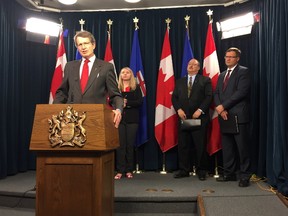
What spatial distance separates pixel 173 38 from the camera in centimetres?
489

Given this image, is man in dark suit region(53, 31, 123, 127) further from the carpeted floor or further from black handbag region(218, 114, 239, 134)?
black handbag region(218, 114, 239, 134)

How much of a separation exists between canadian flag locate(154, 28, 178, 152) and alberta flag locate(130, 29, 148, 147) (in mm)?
191

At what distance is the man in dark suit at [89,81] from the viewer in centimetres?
205

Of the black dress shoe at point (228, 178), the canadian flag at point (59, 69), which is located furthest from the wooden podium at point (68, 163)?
the canadian flag at point (59, 69)

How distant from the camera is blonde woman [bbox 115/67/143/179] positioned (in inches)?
161

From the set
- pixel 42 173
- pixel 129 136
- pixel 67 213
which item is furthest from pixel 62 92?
pixel 129 136

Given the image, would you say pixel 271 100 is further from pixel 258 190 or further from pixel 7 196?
pixel 7 196

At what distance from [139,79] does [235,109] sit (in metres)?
1.62

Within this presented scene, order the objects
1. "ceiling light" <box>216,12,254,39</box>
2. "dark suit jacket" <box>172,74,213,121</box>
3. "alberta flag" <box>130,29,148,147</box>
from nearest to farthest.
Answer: "dark suit jacket" <box>172,74,213,121</box> → "ceiling light" <box>216,12,254,39</box> → "alberta flag" <box>130,29,148,147</box>

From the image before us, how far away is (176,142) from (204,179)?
2.71ft

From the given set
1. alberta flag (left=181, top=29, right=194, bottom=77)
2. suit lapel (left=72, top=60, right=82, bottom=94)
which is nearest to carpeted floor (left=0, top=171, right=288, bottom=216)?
suit lapel (left=72, top=60, right=82, bottom=94)

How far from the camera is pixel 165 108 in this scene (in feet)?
15.1

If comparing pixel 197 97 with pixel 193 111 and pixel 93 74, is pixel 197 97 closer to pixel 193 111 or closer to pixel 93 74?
pixel 193 111

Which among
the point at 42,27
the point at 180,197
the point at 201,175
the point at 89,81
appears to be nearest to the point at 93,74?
the point at 89,81
